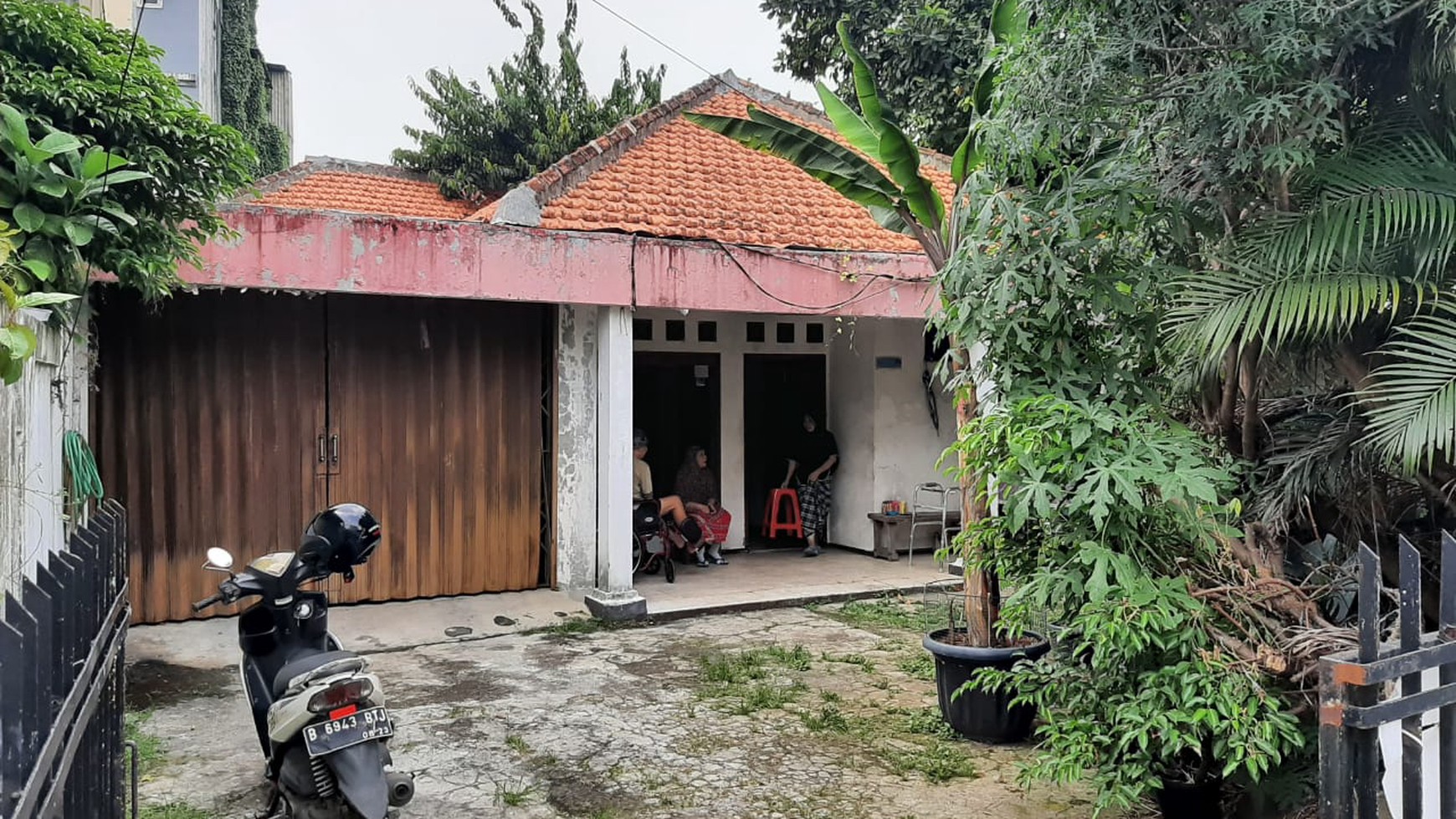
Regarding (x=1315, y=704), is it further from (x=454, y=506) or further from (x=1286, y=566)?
(x=454, y=506)

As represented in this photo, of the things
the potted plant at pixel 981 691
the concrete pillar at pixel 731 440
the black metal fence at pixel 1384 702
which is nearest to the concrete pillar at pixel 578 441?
the concrete pillar at pixel 731 440

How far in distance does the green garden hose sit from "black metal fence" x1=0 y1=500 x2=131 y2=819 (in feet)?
11.5

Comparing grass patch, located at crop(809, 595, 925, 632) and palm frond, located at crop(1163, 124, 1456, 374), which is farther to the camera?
grass patch, located at crop(809, 595, 925, 632)

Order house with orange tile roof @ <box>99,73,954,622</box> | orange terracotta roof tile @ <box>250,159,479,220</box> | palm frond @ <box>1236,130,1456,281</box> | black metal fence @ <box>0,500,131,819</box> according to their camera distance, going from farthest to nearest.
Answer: orange terracotta roof tile @ <box>250,159,479,220</box>, house with orange tile roof @ <box>99,73,954,622</box>, palm frond @ <box>1236,130,1456,281</box>, black metal fence @ <box>0,500,131,819</box>

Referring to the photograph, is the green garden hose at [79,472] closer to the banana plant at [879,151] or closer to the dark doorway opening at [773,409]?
the banana plant at [879,151]

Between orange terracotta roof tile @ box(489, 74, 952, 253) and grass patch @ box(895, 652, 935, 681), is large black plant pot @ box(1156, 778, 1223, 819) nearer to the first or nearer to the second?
grass patch @ box(895, 652, 935, 681)

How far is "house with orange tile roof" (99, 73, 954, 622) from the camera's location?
7.57 meters

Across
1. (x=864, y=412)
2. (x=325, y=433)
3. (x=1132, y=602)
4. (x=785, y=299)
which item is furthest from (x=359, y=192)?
(x=1132, y=602)

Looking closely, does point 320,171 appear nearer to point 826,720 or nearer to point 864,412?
point 864,412

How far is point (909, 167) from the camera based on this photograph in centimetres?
562

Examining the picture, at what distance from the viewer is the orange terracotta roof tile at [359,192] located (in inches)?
538

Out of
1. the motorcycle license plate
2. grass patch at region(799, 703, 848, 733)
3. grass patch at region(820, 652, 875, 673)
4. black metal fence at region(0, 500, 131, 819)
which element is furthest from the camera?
grass patch at region(820, 652, 875, 673)

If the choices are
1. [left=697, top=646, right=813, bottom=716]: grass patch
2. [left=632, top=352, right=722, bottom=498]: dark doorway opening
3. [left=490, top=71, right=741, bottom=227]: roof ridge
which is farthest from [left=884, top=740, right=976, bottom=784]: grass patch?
[left=632, top=352, right=722, bottom=498]: dark doorway opening

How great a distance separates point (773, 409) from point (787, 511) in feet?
3.94
